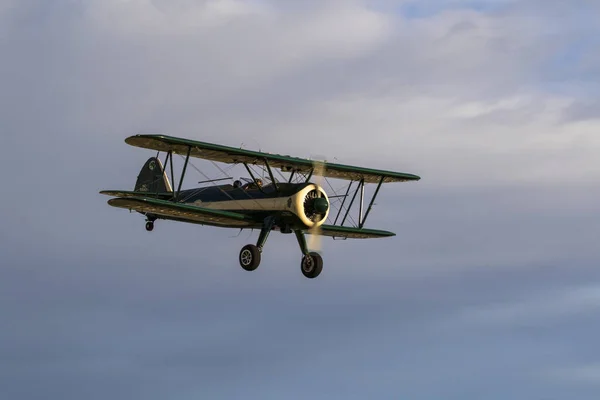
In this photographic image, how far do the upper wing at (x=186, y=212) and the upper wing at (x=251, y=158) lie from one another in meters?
1.82

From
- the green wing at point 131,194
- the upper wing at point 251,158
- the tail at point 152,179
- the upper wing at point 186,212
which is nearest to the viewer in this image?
the upper wing at point 186,212

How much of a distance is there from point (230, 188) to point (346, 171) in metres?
4.49

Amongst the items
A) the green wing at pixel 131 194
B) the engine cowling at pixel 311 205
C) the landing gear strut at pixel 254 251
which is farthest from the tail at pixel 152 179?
the engine cowling at pixel 311 205

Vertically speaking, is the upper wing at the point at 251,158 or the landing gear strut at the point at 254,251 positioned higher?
the upper wing at the point at 251,158

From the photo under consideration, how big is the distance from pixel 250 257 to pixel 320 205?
262 cm

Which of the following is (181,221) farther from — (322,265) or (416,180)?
(416,180)

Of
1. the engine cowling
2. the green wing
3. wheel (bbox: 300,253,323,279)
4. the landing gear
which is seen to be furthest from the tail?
the engine cowling

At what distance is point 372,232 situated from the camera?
38.1 meters

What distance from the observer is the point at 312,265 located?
33.7m

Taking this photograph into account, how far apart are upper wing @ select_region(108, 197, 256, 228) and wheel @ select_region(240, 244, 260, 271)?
39.1 inches

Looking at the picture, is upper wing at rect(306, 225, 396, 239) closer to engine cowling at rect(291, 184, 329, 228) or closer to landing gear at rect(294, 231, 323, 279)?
landing gear at rect(294, 231, 323, 279)

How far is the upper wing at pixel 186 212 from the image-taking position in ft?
103

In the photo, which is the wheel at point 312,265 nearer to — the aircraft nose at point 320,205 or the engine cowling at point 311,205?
the engine cowling at point 311,205

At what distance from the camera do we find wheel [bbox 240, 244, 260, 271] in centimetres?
Result: 3281
